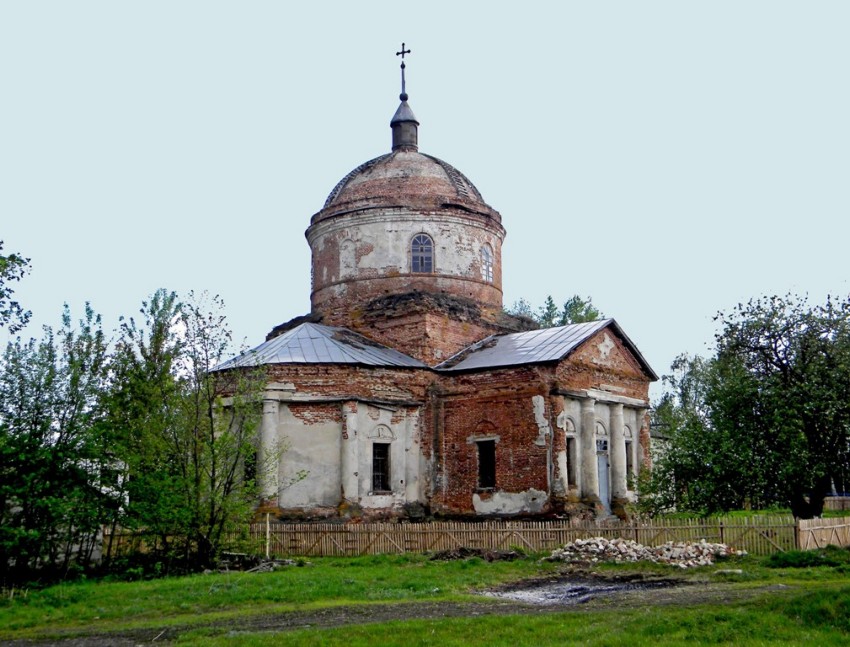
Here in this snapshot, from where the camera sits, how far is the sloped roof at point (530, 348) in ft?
81.8

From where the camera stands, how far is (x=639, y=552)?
18625mm

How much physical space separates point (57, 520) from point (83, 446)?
1505mm

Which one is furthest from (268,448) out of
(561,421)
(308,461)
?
(561,421)

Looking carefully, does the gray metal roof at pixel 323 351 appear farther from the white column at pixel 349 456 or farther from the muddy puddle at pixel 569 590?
the muddy puddle at pixel 569 590

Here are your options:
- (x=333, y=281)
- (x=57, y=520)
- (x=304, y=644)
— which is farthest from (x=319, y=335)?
(x=304, y=644)

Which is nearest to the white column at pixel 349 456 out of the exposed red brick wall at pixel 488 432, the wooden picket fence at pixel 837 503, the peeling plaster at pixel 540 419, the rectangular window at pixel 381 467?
the rectangular window at pixel 381 467

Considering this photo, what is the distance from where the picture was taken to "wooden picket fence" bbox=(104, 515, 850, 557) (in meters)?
18.2

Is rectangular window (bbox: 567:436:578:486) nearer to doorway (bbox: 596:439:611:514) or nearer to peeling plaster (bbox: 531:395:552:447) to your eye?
doorway (bbox: 596:439:611:514)

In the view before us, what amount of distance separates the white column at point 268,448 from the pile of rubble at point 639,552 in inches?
295

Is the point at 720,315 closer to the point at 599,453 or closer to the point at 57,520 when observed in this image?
the point at 599,453

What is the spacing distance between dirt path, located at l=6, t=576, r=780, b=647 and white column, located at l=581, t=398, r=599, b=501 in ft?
34.9

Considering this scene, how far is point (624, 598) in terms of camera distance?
13508 mm

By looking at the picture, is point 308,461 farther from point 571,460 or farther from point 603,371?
point 603,371

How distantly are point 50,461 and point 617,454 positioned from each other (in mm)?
15311
